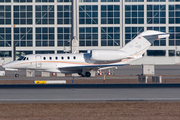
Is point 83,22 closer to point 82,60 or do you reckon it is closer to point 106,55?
point 82,60

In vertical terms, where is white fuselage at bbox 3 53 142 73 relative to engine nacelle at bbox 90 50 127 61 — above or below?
below

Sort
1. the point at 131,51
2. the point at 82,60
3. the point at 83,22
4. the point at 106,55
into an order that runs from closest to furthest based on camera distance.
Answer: the point at 106,55, the point at 82,60, the point at 131,51, the point at 83,22

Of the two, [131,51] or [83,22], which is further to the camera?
[83,22]

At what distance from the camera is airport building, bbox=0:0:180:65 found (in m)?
70.6

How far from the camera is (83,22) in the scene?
232 ft

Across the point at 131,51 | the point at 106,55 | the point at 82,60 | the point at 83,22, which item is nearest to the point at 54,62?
the point at 82,60

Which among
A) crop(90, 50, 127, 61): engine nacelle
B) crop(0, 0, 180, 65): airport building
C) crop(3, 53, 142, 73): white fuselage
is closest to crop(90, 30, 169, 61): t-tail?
crop(90, 50, 127, 61): engine nacelle

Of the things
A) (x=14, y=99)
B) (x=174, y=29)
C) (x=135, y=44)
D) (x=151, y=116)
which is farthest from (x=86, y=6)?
(x=151, y=116)

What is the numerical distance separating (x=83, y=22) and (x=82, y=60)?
3363 centimetres

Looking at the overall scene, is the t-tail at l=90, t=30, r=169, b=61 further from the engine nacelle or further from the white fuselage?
the white fuselage

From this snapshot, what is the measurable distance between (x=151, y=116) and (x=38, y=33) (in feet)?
200

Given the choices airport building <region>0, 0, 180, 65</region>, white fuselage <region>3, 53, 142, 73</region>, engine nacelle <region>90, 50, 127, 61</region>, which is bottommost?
white fuselage <region>3, 53, 142, 73</region>

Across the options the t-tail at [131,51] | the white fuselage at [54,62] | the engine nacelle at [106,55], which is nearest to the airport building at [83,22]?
the t-tail at [131,51]

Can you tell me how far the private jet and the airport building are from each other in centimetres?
3235
